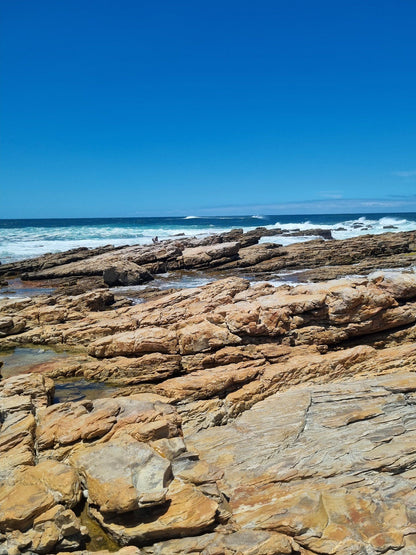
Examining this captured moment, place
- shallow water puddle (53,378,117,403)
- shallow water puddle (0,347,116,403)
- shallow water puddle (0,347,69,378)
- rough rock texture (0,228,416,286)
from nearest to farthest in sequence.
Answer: shallow water puddle (53,378,117,403)
shallow water puddle (0,347,116,403)
shallow water puddle (0,347,69,378)
rough rock texture (0,228,416,286)

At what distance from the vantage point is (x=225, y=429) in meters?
9.42

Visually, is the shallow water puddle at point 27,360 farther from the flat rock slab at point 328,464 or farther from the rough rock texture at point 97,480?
the flat rock slab at point 328,464

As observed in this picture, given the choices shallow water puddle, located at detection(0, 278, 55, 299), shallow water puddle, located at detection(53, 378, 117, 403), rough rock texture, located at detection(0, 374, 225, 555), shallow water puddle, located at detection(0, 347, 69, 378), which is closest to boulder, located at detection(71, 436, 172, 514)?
rough rock texture, located at detection(0, 374, 225, 555)

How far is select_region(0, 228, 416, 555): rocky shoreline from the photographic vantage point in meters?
6.26

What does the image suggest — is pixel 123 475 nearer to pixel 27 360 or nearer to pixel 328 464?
pixel 328 464

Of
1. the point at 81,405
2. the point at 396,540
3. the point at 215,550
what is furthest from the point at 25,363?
the point at 396,540

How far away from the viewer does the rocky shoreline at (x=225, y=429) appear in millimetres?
6258

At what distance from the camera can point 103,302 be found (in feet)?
77.1

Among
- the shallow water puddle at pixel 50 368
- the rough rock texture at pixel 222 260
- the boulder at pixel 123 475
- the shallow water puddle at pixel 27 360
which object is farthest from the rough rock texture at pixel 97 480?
the rough rock texture at pixel 222 260

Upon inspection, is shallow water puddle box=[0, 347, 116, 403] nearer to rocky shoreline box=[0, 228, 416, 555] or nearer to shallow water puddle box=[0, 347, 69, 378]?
shallow water puddle box=[0, 347, 69, 378]

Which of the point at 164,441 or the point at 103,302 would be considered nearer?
the point at 164,441

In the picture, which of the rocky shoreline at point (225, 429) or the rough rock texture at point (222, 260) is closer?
the rocky shoreline at point (225, 429)

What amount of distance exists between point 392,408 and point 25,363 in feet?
40.2

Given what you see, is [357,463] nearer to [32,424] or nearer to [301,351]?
[301,351]
